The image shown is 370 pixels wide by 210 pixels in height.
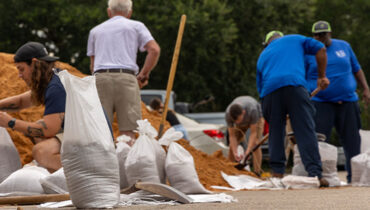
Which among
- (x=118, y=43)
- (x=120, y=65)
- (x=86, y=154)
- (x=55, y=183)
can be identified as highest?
(x=118, y=43)

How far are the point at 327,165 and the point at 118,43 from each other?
2700 millimetres

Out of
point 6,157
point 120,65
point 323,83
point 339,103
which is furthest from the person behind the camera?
point 339,103

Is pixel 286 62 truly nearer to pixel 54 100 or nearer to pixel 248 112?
pixel 248 112

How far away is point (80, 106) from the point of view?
4488 millimetres

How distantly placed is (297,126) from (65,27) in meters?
13.8

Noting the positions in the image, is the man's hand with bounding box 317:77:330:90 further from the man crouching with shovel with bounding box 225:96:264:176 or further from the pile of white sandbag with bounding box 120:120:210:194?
the man crouching with shovel with bounding box 225:96:264:176

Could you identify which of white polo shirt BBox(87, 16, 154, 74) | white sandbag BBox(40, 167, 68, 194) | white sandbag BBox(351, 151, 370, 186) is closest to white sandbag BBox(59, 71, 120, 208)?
white sandbag BBox(40, 167, 68, 194)

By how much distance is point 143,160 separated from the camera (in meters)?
5.82

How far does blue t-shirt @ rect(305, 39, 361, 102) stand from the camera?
8336mm

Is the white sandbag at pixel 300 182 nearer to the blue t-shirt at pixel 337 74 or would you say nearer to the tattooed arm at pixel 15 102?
the blue t-shirt at pixel 337 74

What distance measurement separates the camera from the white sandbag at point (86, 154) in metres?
4.44

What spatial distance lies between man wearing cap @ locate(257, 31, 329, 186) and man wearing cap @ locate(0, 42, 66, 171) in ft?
8.62

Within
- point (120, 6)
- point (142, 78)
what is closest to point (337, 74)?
point (142, 78)

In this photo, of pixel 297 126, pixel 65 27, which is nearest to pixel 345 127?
pixel 297 126
